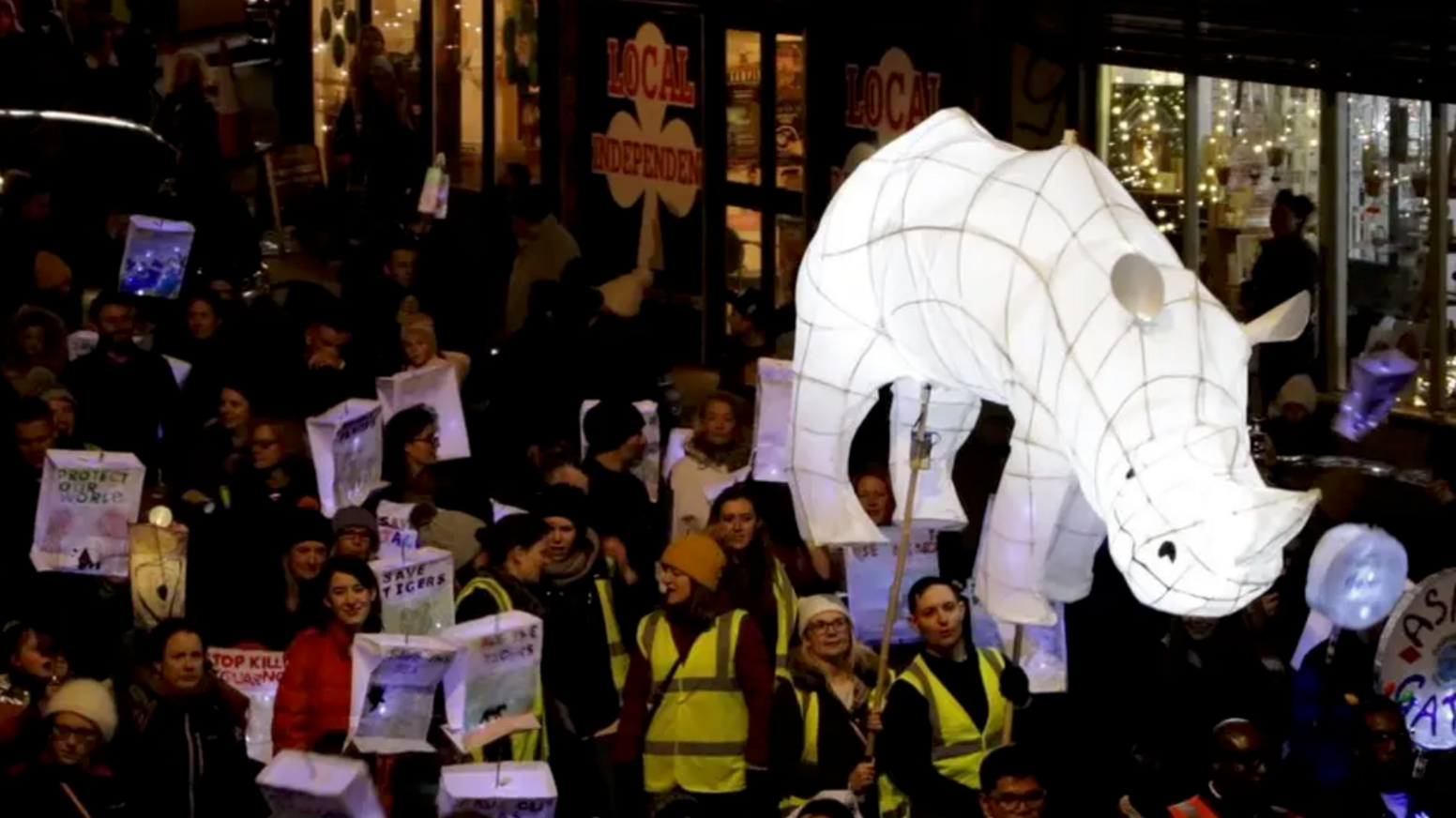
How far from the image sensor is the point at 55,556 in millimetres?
11531

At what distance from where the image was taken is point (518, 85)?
898 inches

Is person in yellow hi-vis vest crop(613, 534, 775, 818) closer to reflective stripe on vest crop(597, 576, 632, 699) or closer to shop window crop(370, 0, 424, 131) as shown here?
reflective stripe on vest crop(597, 576, 632, 699)

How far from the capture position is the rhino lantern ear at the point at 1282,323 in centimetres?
783

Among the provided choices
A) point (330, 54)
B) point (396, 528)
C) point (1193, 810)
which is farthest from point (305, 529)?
point (330, 54)

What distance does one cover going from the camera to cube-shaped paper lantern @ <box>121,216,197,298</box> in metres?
15.2

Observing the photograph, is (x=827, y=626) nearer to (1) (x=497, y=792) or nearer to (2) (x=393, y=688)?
(1) (x=497, y=792)

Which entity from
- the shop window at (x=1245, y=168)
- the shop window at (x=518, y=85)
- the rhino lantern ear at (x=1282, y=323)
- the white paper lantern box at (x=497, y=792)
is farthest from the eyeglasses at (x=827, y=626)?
the shop window at (x=518, y=85)

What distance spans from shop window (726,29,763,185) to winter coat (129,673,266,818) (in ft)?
31.5

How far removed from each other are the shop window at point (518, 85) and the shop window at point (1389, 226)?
7927mm

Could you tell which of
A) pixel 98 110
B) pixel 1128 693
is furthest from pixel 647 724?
pixel 98 110

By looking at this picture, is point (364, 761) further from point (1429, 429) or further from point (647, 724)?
point (1429, 429)

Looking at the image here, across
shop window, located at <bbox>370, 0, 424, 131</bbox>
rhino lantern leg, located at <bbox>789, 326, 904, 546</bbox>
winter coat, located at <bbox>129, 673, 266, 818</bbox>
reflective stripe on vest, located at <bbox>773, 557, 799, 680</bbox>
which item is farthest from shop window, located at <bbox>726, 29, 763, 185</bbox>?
rhino lantern leg, located at <bbox>789, 326, 904, 546</bbox>

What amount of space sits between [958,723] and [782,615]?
1087mm

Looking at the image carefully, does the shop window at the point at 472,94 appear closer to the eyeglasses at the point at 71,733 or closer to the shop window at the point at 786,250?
the shop window at the point at 786,250
